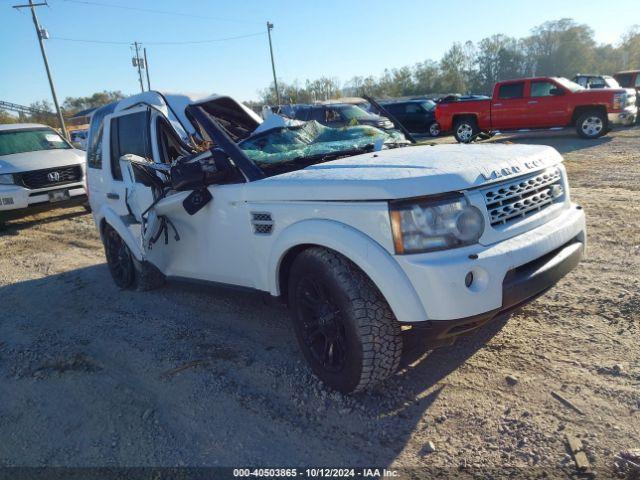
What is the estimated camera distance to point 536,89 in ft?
48.4

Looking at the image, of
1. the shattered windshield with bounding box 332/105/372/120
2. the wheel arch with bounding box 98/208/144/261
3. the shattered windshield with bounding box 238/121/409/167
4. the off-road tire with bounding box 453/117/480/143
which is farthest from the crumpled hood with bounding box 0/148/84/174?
the off-road tire with bounding box 453/117/480/143

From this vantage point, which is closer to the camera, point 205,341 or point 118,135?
point 205,341

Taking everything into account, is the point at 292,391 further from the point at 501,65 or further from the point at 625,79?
the point at 501,65

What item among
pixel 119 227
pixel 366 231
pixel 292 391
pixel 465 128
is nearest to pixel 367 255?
pixel 366 231

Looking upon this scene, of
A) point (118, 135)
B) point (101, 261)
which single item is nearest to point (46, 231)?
point (101, 261)

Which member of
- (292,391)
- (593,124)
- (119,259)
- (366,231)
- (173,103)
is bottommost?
(292,391)

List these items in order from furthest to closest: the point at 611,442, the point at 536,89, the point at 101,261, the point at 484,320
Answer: the point at 536,89, the point at 101,261, the point at 484,320, the point at 611,442

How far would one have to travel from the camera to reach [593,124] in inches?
548

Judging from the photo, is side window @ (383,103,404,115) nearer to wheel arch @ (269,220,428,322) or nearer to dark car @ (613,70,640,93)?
dark car @ (613,70,640,93)

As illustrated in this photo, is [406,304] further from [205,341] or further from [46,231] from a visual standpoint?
[46,231]

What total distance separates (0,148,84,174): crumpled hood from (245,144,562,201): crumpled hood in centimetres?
817

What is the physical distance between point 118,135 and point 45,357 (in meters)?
2.30

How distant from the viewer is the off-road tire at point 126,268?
16.2 ft

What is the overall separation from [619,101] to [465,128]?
4601 millimetres
